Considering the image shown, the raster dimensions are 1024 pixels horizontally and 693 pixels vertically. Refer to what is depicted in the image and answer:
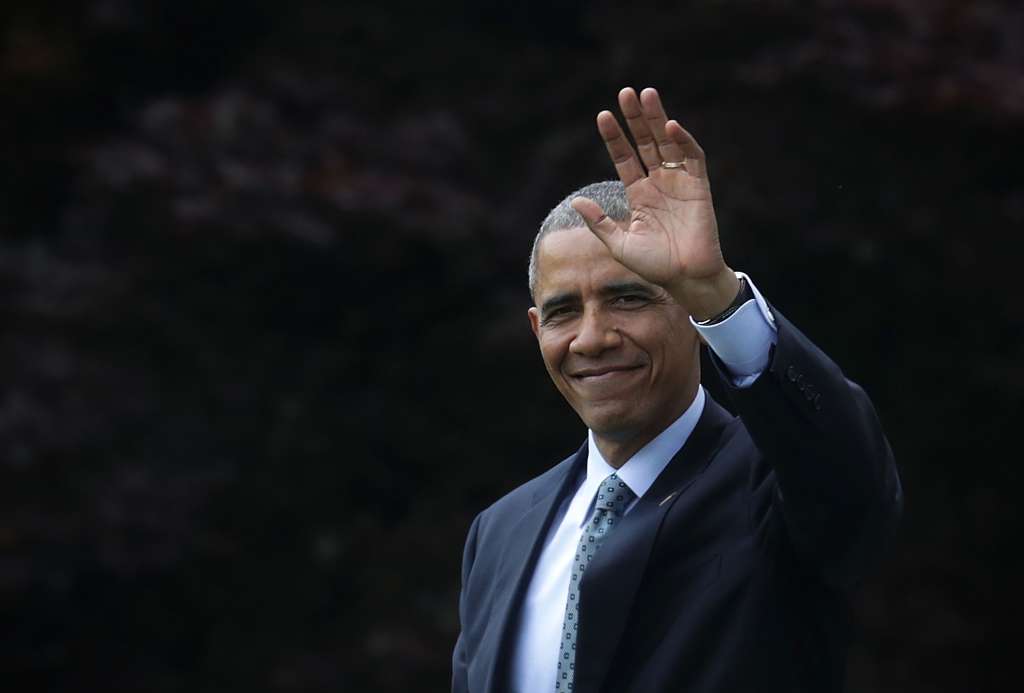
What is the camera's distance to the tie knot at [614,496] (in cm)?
285

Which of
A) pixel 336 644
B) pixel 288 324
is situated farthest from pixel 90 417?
pixel 336 644

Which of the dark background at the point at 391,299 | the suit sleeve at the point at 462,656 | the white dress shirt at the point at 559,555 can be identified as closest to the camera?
the white dress shirt at the point at 559,555

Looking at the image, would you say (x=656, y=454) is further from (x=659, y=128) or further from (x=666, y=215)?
(x=659, y=128)

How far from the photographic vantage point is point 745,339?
2.43 meters

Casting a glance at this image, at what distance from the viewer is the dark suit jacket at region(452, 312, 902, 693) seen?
7.84 feet

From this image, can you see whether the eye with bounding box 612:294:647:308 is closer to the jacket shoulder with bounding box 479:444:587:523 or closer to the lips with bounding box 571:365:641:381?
the lips with bounding box 571:365:641:381

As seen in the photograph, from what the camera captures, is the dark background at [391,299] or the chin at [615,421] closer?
the chin at [615,421]

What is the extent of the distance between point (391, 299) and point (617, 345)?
4630mm

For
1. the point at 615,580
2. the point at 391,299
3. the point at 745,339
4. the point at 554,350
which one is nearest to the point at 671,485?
the point at 615,580

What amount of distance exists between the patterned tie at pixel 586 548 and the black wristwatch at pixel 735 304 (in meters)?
0.54

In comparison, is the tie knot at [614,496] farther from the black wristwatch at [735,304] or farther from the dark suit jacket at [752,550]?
the black wristwatch at [735,304]

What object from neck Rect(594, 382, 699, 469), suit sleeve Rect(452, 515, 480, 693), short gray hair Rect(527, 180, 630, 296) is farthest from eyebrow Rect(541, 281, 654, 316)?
suit sleeve Rect(452, 515, 480, 693)

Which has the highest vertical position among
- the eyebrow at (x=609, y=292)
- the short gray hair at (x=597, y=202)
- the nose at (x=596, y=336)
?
the short gray hair at (x=597, y=202)

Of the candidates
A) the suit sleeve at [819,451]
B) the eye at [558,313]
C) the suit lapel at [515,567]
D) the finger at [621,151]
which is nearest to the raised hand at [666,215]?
the finger at [621,151]
